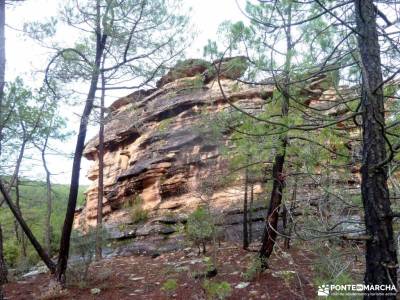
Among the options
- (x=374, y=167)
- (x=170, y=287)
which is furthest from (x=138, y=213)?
(x=374, y=167)

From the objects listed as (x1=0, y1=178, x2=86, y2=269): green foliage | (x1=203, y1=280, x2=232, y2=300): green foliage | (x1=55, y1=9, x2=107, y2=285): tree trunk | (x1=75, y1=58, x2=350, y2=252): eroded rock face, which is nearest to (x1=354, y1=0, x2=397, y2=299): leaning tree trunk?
(x1=203, y1=280, x2=232, y2=300): green foliage

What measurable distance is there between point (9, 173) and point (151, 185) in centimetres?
514

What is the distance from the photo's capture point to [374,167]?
219 cm

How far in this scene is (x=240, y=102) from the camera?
711 cm

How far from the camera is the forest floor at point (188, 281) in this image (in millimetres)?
5383

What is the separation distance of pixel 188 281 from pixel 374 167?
4966 millimetres

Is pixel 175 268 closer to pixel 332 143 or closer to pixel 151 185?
pixel 332 143

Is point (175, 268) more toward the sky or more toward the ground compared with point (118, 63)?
more toward the ground

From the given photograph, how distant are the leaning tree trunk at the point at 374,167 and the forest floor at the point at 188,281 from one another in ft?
7.74

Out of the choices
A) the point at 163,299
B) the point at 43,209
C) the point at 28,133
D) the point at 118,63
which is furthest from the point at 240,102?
the point at 43,209

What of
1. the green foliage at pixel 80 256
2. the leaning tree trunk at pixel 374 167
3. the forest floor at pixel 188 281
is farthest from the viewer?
the green foliage at pixel 80 256

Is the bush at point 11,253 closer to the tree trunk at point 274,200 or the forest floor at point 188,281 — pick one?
the forest floor at point 188,281

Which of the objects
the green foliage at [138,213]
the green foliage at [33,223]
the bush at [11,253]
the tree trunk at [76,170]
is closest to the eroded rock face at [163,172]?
the green foliage at [138,213]

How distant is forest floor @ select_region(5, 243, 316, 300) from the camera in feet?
17.7
